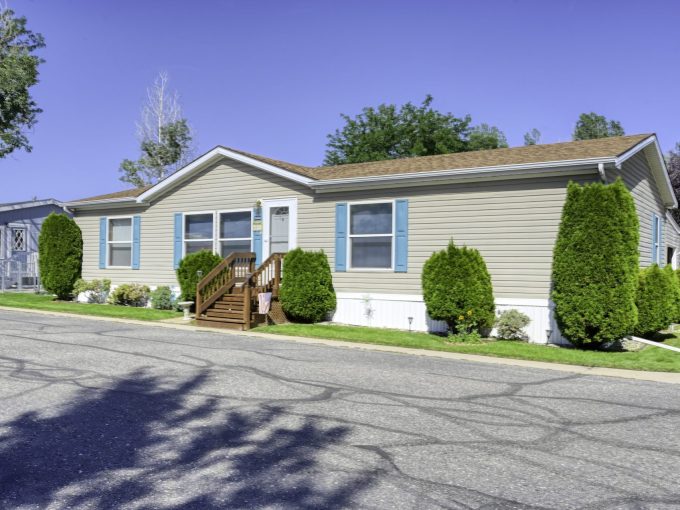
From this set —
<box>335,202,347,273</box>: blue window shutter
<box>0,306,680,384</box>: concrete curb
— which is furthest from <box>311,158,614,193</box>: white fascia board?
<box>0,306,680,384</box>: concrete curb

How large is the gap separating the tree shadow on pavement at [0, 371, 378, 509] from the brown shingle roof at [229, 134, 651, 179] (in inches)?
347

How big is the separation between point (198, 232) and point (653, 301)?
1177 cm

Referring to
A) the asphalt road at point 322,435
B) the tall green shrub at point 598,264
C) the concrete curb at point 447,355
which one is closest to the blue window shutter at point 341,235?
the concrete curb at point 447,355

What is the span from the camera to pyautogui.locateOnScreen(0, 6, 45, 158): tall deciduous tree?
28.8 metres

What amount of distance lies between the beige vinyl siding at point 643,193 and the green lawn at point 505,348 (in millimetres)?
2475

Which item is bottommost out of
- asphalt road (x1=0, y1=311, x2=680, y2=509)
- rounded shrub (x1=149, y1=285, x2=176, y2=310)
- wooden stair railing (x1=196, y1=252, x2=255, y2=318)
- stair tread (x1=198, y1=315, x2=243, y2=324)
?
asphalt road (x1=0, y1=311, x2=680, y2=509)

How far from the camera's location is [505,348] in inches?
423

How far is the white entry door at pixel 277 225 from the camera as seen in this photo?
15.5m

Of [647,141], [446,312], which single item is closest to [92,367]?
[446,312]

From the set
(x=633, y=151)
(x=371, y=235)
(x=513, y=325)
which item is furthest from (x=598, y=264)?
(x=371, y=235)

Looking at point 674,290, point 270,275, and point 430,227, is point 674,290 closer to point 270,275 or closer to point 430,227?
point 430,227

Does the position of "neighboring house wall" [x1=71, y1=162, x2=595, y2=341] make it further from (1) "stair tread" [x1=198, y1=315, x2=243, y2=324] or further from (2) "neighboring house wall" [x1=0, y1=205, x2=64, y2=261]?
(2) "neighboring house wall" [x1=0, y1=205, x2=64, y2=261]

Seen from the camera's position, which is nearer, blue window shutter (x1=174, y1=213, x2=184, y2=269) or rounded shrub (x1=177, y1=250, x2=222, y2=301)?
rounded shrub (x1=177, y1=250, x2=222, y2=301)

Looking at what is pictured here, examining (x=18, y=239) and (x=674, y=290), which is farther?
(x=18, y=239)
